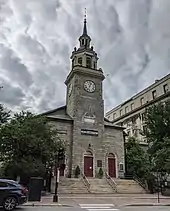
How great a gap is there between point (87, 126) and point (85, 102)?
3714 mm

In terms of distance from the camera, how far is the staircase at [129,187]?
26.0 meters

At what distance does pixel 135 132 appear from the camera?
53219mm

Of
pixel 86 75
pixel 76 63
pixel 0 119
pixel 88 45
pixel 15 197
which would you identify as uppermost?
pixel 88 45

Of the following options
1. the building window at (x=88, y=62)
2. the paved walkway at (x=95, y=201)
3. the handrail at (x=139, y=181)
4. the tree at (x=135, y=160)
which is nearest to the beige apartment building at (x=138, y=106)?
the tree at (x=135, y=160)

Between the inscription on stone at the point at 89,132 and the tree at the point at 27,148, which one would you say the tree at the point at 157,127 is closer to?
the inscription on stone at the point at 89,132

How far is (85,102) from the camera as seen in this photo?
3550 cm

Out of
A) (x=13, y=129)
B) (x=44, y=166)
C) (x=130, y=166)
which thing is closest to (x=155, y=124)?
(x=130, y=166)

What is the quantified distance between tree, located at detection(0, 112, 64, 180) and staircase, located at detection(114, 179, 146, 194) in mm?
8613

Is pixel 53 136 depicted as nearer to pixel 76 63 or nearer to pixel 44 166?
pixel 44 166

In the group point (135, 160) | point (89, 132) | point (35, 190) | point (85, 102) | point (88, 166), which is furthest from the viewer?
point (85, 102)

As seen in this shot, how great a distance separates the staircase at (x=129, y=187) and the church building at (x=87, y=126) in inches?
176

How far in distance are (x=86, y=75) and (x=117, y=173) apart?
15097 millimetres

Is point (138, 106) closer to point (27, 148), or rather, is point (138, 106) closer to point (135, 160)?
point (135, 160)

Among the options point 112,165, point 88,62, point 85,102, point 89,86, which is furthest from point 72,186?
point 88,62
